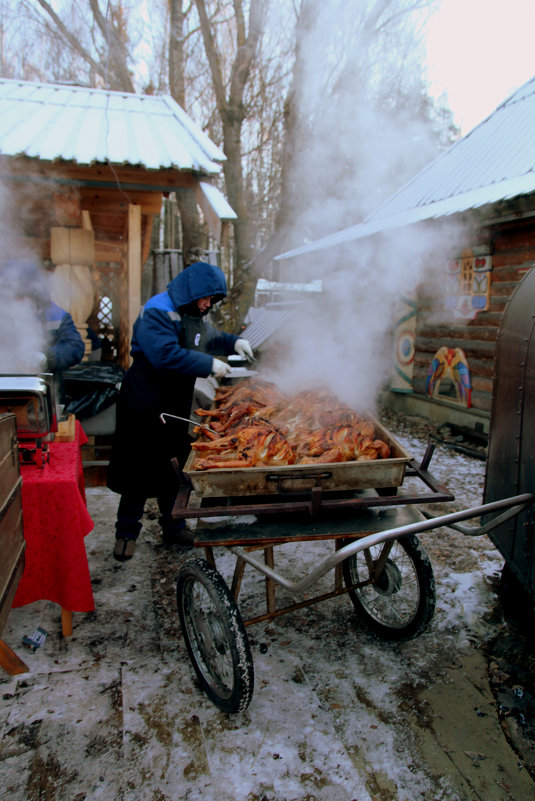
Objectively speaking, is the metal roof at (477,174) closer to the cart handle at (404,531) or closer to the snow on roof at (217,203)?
the snow on roof at (217,203)

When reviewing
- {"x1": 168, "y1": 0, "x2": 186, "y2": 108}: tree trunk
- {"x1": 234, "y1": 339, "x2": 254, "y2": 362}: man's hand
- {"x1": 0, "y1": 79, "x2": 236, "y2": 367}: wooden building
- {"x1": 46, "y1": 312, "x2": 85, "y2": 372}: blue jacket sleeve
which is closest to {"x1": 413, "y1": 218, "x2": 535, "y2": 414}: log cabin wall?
{"x1": 0, "y1": 79, "x2": 236, "y2": 367}: wooden building

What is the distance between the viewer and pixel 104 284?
1018cm

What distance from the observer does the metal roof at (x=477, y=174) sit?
258 inches

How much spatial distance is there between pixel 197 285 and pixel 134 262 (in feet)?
9.76

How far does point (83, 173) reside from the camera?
566cm

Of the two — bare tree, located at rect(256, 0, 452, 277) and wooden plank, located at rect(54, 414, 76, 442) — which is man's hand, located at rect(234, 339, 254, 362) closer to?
wooden plank, located at rect(54, 414, 76, 442)

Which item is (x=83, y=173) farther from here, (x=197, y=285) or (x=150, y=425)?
(x=150, y=425)

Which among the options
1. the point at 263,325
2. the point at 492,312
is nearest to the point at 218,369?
the point at 492,312

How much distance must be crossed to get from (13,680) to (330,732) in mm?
1672

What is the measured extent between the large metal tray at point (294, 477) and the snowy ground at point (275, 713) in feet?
3.77

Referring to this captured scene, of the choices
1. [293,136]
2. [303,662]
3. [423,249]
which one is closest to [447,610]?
[303,662]

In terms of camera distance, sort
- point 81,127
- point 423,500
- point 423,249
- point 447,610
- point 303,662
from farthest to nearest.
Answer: point 423,249
point 81,127
point 447,610
point 303,662
point 423,500

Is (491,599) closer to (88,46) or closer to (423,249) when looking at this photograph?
(423,249)

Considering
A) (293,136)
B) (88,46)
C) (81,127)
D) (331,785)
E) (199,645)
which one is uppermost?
(88,46)
